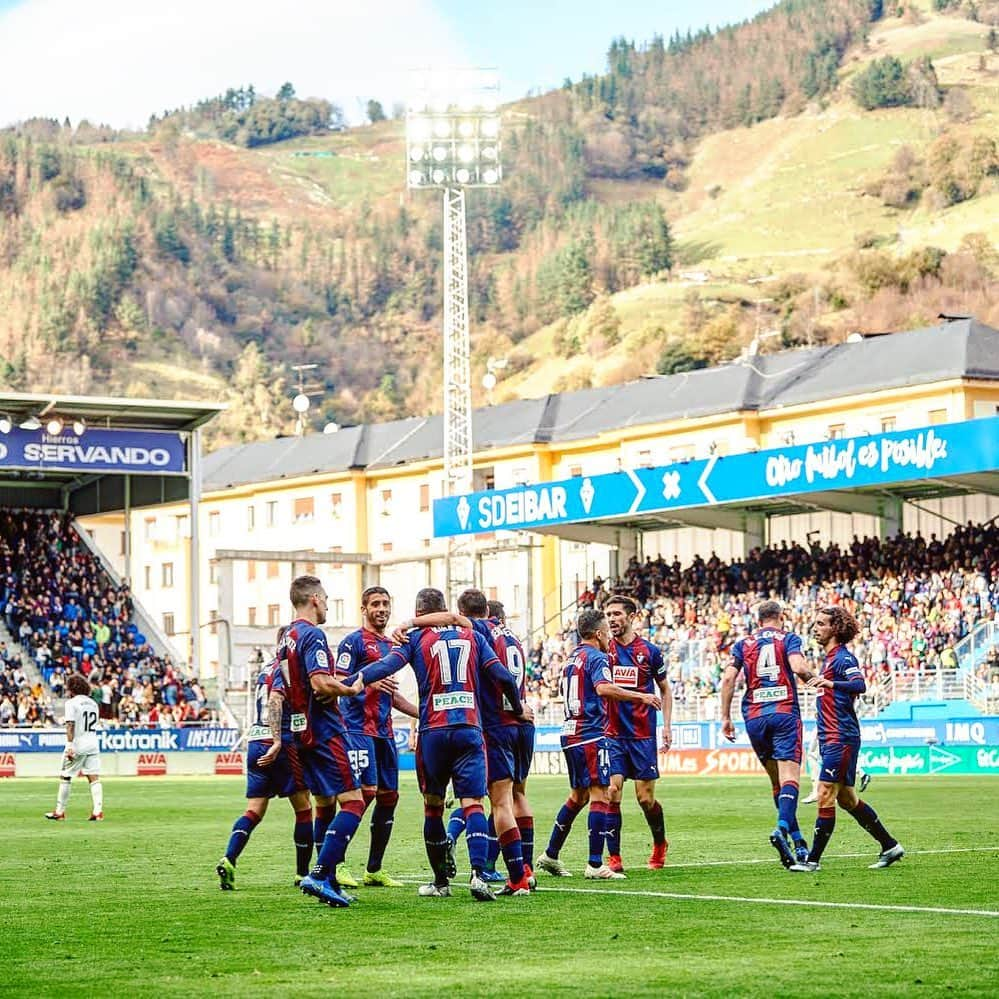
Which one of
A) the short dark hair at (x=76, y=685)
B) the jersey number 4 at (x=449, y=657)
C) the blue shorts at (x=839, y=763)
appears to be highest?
the jersey number 4 at (x=449, y=657)

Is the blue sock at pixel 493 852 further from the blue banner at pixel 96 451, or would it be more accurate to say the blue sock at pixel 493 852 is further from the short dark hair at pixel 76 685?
the blue banner at pixel 96 451

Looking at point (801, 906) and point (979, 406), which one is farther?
point (979, 406)

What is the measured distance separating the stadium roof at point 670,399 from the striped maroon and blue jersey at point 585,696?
152 ft

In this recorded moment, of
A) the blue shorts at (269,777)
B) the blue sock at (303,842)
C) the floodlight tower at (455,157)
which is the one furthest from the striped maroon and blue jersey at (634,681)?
the floodlight tower at (455,157)

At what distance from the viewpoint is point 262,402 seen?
600 ft

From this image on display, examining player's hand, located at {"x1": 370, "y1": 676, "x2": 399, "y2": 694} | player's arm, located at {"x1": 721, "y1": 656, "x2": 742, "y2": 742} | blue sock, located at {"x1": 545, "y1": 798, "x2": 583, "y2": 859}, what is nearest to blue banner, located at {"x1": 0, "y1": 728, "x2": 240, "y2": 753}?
player's arm, located at {"x1": 721, "y1": 656, "x2": 742, "y2": 742}

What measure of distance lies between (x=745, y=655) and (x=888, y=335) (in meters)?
51.5

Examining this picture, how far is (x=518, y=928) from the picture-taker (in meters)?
12.5

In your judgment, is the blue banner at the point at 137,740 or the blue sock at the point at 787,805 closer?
the blue sock at the point at 787,805

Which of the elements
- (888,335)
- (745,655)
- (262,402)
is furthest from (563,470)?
(262,402)

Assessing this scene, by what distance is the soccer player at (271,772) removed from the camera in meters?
14.7

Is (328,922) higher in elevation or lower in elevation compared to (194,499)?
lower

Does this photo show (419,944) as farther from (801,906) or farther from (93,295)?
(93,295)

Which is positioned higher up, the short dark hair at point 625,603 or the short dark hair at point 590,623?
the short dark hair at point 625,603
